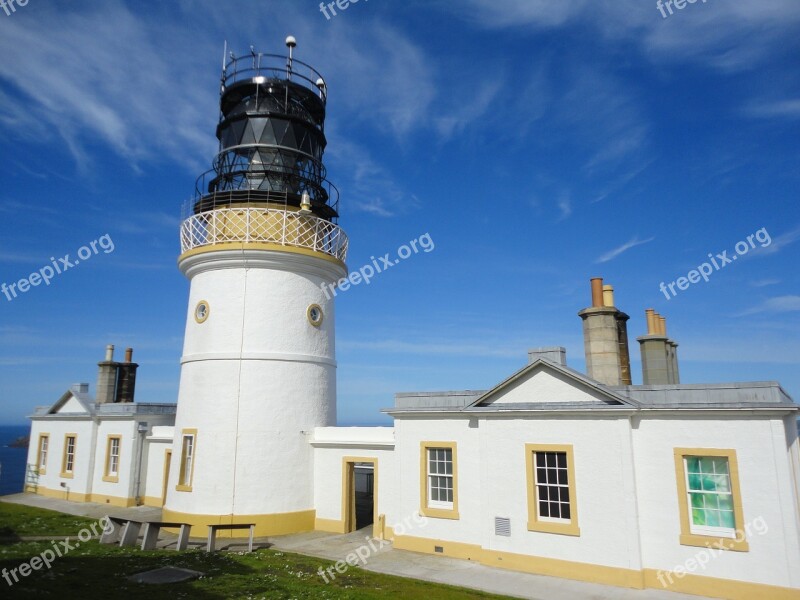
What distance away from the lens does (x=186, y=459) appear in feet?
57.9

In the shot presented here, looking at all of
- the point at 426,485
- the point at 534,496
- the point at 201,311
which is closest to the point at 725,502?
the point at 534,496

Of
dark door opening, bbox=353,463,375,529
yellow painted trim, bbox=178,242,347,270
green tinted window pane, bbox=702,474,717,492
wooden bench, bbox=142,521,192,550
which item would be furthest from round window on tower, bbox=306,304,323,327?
green tinted window pane, bbox=702,474,717,492

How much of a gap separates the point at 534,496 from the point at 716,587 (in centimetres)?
390

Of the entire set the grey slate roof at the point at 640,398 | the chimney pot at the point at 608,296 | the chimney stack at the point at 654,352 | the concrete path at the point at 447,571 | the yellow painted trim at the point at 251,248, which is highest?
the yellow painted trim at the point at 251,248

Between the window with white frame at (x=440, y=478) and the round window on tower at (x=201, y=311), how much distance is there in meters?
8.62

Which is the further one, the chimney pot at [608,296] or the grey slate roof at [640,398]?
the chimney pot at [608,296]

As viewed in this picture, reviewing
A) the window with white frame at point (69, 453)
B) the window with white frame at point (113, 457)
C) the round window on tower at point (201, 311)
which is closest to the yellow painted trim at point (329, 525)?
the round window on tower at point (201, 311)

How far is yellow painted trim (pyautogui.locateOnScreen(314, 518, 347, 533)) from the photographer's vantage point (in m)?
17.0

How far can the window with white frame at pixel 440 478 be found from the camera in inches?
574

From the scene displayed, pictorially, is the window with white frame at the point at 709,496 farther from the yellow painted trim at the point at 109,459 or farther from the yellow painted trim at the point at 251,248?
the yellow painted trim at the point at 109,459

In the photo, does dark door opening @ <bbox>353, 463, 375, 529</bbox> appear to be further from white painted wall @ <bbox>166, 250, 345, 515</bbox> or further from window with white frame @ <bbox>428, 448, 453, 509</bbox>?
window with white frame @ <bbox>428, 448, 453, 509</bbox>

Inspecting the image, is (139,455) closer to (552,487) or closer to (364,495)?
(364,495)

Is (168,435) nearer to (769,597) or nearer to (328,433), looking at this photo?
(328,433)

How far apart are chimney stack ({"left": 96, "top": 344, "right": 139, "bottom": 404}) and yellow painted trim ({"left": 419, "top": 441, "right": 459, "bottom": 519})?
17443mm
